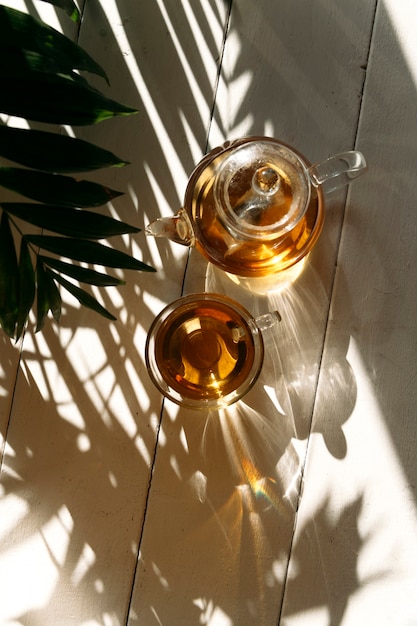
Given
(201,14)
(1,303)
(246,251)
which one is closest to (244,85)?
(201,14)

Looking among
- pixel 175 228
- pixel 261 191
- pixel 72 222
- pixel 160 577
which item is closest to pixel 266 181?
pixel 261 191

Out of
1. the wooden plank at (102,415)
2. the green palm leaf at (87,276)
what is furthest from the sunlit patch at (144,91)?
the green palm leaf at (87,276)

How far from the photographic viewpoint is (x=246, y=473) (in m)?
0.92

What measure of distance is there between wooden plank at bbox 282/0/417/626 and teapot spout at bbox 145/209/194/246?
0.21 metres

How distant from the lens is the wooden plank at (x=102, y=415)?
93 centimetres

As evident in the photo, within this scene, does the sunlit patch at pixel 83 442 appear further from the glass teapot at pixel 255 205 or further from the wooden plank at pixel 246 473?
the glass teapot at pixel 255 205

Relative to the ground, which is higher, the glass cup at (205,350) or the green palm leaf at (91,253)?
the green palm leaf at (91,253)

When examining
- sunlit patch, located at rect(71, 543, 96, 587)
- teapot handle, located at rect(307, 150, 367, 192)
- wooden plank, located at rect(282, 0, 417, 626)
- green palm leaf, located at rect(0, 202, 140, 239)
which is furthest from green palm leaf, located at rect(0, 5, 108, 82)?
sunlit patch, located at rect(71, 543, 96, 587)

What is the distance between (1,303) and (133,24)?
0.47 m

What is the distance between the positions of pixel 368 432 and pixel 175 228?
0.37 meters

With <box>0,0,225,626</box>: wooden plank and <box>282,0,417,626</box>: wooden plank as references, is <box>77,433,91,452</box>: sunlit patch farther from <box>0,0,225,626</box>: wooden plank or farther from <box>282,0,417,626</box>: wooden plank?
<box>282,0,417,626</box>: wooden plank

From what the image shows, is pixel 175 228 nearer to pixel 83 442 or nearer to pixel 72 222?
pixel 72 222

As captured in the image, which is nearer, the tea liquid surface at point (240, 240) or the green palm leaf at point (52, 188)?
the green palm leaf at point (52, 188)

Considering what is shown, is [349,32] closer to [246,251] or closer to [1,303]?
[246,251]
